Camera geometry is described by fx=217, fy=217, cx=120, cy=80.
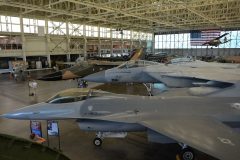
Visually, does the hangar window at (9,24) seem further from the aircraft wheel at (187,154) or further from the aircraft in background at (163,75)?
the aircraft wheel at (187,154)

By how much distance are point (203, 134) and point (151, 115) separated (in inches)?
64.1

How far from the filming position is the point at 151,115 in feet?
21.5

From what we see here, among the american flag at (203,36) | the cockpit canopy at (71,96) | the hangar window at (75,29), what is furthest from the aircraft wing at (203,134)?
the american flag at (203,36)

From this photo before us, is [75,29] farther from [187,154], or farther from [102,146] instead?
[187,154]

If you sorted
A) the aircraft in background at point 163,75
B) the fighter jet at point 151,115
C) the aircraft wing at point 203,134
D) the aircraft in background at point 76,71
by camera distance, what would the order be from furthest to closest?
the aircraft in background at point 76,71 → the aircraft in background at point 163,75 → the fighter jet at point 151,115 → the aircraft wing at point 203,134

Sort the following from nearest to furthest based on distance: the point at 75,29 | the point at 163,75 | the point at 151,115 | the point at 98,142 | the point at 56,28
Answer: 1. the point at 151,115
2. the point at 98,142
3. the point at 163,75
4. the point at 56,28
5. the point at 75,29

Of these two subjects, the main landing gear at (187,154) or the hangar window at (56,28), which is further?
the hangar window at (56,28)

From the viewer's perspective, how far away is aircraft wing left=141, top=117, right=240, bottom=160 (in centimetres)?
469

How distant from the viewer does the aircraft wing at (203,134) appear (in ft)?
15.4

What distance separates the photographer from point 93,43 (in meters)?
41.3

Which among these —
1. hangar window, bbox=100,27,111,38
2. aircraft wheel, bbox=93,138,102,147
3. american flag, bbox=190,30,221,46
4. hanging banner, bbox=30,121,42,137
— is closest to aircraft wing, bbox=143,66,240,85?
aircraft wheel, bbox=93,138,102,147

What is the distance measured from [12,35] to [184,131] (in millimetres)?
28908

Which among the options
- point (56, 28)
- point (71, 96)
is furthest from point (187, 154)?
point (56, 28)

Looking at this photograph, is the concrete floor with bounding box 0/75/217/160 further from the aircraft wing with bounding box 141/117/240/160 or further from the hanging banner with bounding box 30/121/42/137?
the aircraft wing with bounding box 141/117/240/160
